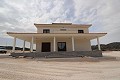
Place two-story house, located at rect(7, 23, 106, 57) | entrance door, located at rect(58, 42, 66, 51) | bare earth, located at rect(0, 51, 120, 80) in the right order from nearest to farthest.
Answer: bare earth, located at rect(0, 51, 120, 80)
two-story house, located at rect(7, 23, 106, 57)
entrance door, located at rect(58, 42, 66, 51)

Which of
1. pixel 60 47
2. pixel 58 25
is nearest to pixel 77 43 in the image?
pixel 60 47

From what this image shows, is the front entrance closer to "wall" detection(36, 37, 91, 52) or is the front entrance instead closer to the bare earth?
"wall" detection(36, 37, 91, 52)

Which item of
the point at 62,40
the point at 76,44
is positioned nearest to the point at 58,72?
the point at 62,40

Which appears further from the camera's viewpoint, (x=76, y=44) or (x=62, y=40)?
(x=76, y=44)

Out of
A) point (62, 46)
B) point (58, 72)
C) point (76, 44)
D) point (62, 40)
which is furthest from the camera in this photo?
point (76, 44)

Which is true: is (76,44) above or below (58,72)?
above

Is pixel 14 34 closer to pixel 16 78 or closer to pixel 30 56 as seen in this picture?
pixel 30 56

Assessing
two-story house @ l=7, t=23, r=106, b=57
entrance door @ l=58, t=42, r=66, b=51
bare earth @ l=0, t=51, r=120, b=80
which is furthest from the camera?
entrance door @ l=58, t=42, r=66, b=51

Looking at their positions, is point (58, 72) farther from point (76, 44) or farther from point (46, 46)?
point (76, 44)

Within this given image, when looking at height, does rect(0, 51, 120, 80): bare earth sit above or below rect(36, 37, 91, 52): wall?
below

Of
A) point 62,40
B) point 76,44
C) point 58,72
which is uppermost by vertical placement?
point 62,40

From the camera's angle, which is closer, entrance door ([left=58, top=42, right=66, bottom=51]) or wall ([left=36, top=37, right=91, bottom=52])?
wall ([left=36, top=37, right=91, bottom=52])

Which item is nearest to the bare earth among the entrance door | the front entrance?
the front entrance

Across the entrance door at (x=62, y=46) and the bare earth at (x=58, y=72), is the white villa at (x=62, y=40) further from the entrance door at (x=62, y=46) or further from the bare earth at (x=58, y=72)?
the bare earth at (x=58, y=72)
